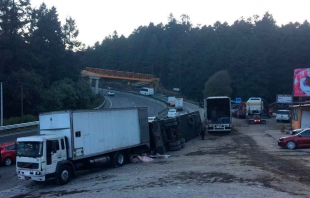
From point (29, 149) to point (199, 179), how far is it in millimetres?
7335

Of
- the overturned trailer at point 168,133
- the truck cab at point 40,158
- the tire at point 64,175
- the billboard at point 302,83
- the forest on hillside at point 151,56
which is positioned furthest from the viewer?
the forest on hillside at point 151,56

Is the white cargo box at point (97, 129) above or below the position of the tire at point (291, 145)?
above

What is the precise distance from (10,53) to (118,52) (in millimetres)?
84982

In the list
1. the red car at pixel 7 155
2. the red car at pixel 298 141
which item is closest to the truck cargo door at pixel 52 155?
the red car at pixel 7 155

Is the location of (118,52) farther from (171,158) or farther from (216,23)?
(171,158)

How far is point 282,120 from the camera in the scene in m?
49.7

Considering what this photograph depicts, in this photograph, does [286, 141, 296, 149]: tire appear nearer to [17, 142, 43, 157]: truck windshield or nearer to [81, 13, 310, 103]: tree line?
[17, 142, 43, 157]: truck windshield

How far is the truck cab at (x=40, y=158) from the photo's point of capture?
15.4 m

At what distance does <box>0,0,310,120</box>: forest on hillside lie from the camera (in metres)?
47.9

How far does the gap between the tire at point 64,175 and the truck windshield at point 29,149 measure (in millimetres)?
1311

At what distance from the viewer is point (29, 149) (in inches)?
620

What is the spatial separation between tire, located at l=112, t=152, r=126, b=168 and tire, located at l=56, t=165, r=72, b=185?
3.52m

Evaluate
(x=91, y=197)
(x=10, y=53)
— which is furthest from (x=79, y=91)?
(x=91, y=197)

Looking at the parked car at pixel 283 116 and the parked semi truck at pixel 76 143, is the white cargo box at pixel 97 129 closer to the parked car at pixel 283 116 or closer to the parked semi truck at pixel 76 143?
the parked semi truck at pixel 76 143
